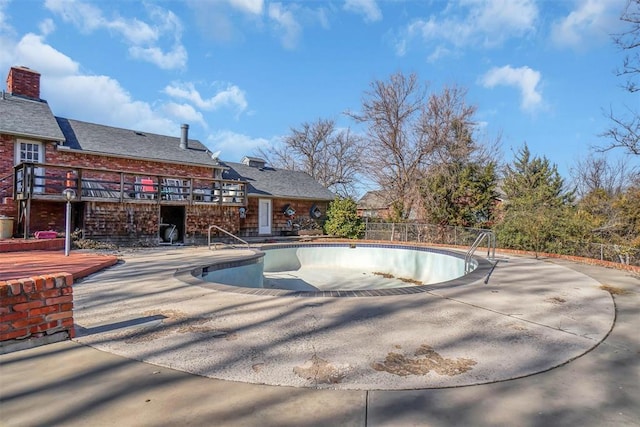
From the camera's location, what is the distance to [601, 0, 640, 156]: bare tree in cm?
853

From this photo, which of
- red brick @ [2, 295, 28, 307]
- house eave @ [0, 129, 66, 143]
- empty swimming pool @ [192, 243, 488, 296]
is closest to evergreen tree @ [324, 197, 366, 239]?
empty swimming pool @ [192, 243, 488, 296]

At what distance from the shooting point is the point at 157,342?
3.18m

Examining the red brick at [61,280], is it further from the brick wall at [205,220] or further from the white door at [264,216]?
the white door at [264,216]

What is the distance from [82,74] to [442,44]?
16462 mm

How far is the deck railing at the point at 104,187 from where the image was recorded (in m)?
10.7

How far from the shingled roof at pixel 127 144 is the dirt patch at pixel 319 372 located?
14.6 m

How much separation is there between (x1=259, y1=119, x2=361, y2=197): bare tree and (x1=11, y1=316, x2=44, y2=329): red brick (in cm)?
3047

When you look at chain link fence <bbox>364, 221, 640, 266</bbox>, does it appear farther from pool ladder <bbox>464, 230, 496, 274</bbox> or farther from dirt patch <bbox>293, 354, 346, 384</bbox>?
dirt patch <bbox>293, 354, 346, 384</bbox>

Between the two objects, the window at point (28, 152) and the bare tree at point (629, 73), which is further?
the window at point (28, 152)

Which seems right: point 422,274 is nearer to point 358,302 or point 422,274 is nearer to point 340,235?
point 340,235

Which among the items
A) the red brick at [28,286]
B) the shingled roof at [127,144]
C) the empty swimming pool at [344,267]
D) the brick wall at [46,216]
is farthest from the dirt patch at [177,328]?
the shingled roof at [127,144]

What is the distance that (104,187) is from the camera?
1337 centimetres

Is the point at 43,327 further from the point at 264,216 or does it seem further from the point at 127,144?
the point at 264,216

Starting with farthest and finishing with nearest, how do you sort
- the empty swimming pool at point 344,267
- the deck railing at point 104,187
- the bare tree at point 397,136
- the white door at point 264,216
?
1. the bare tree at point 397,136
2. the white door at point 264,216
3. the deck railing at point 104,187
4. the empty swimming pool at point 344,267
